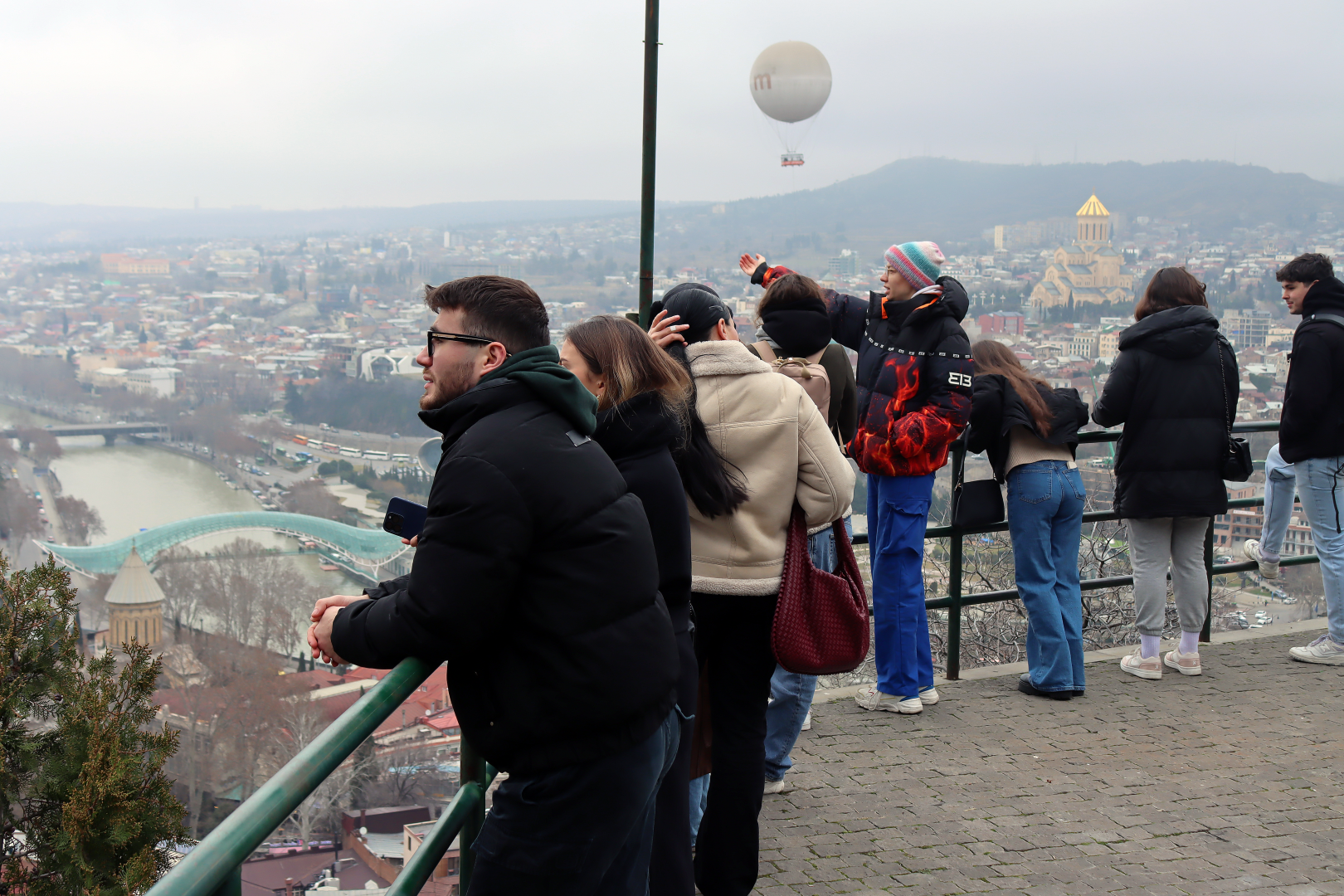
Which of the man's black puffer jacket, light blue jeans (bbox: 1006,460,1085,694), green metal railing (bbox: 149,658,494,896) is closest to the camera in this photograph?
green metal railing (bbox: 149,658,494,896)

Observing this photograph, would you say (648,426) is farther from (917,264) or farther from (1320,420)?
(1320,420)

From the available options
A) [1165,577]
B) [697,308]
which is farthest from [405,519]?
[1165,577]

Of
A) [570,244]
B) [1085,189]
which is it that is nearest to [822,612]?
[1085,189]

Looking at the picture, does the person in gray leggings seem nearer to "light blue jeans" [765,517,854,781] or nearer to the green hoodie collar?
"light blue jeans" [765,517,854,781]

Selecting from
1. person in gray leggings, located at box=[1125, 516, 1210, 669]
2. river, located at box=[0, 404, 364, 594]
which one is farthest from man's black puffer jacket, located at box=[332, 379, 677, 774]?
river, located at box=[0, 404, 364, 594]

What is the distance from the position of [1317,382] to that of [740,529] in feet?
12.2

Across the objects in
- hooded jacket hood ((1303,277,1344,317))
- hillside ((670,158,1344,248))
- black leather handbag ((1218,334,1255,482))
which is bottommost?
black leather handbag ((1218,334,1255,482))

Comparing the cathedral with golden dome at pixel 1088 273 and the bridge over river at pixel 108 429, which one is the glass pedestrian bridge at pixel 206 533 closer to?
the bridge over river at pixel 108 429

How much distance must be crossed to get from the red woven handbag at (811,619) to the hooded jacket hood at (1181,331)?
2551mm

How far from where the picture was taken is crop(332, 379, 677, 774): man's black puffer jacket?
169cm

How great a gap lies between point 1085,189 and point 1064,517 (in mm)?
49685

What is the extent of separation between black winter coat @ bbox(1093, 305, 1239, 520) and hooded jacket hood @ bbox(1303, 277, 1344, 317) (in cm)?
66

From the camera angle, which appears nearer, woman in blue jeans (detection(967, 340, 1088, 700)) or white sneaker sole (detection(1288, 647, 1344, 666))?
woman in blue jeans (detection(967, 340, 1088, 700))

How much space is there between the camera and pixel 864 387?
4.59m
